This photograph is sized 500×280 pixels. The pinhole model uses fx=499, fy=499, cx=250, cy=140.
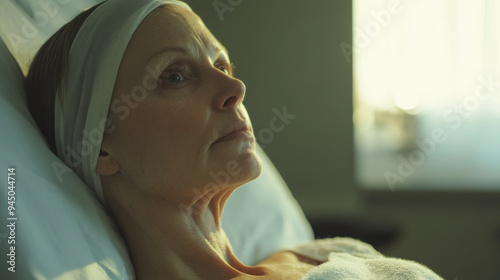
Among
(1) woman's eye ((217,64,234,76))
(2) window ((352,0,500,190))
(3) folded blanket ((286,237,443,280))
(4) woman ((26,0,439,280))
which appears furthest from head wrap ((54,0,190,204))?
(2) window ((352,0,500,190))

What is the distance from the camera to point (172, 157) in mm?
888

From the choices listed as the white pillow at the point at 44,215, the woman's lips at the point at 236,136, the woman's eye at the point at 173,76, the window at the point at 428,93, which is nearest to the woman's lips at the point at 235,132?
the woman's lips at the point at 236,136

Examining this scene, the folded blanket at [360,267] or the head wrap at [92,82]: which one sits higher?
the head wrap at [92,82]

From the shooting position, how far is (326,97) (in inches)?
117

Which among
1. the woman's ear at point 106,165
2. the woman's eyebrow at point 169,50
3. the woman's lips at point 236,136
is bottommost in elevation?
the woman's ear at point 106,165

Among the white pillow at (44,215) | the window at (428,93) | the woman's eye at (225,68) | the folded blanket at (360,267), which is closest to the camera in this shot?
the white pillow at (44,215)

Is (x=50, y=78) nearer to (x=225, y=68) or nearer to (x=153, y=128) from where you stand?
(x=153, y=128)

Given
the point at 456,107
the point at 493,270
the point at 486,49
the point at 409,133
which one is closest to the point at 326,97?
the point at 409,133

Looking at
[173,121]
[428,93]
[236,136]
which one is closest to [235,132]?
[236,136]

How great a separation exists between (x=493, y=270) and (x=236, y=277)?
7.51 ft

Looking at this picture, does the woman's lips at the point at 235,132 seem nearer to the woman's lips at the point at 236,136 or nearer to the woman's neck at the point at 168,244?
the woman's lips at the point at 236,136

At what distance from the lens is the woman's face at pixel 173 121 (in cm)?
89

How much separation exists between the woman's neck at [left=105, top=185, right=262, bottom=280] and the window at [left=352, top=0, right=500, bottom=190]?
2.14 metres

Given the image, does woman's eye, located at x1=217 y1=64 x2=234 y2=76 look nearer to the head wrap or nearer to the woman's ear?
the head wrap
